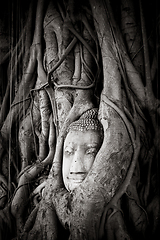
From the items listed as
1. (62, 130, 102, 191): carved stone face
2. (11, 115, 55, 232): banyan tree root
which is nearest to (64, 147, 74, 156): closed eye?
(62, 130, 102, 191): carved stone face

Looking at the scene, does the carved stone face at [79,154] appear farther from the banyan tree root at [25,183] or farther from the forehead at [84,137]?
the banyan tree root at [25,183]

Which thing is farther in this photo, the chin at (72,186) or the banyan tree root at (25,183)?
the banyan tree root at (25,183)

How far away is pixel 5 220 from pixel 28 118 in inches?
30.3

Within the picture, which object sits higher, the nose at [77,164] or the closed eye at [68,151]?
A: the closed eye at [68,151]

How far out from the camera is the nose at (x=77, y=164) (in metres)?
1.57

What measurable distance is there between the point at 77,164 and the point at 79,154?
Result: 0.06m

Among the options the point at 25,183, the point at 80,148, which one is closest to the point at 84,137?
the point at 80,148

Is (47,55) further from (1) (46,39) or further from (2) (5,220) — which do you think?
(2) (5,220)

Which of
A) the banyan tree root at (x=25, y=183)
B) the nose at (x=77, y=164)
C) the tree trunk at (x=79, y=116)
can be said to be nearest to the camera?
the tree trunk at (x=79, y=116)

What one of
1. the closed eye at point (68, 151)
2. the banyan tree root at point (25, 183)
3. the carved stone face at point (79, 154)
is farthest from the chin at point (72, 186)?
the banyan tree root at point (25, 183)

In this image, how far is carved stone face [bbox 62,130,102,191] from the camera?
157 cm

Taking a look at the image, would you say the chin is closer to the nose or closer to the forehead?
the nose

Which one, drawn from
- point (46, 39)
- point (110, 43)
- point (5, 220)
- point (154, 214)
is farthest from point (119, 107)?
point (5, 220)

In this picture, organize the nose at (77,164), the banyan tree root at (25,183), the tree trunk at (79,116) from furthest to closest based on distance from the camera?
the banyan tree root at (25,183) → the nose at (77,164) → the tree trunk at (79,116)
